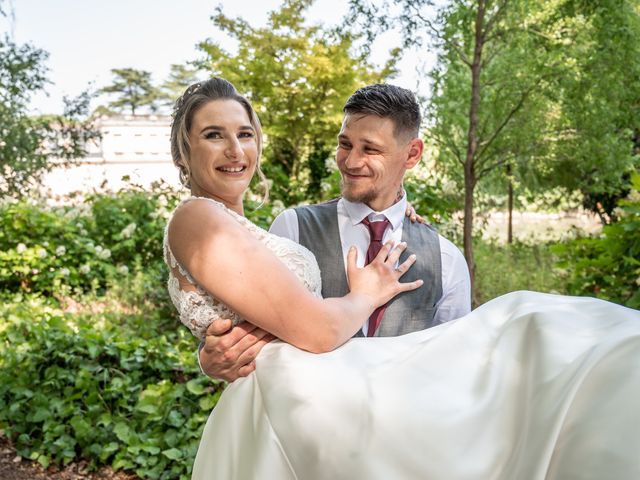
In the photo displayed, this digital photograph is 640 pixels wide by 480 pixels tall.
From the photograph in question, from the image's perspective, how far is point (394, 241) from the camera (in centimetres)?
234

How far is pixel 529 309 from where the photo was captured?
161 centimetres

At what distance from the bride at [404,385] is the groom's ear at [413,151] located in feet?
2.31

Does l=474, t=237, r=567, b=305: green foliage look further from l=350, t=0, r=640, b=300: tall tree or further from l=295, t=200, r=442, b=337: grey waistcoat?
l=295, t=200, r=442, b=337: grey waistcoat


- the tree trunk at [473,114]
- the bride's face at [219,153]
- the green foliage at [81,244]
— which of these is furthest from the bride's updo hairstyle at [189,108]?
the green foliage at [81,244]

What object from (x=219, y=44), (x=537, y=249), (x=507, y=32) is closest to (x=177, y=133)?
(x=507, y=32)

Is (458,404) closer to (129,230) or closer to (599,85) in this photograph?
(599,85)

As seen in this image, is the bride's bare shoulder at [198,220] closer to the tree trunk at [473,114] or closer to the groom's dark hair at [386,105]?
the groom's dark hair at [386,105]

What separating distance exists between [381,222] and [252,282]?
0.85 meters

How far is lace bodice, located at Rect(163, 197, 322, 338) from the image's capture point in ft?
5.70

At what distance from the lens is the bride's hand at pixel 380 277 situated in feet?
6.60

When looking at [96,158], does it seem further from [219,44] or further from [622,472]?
[622,472]

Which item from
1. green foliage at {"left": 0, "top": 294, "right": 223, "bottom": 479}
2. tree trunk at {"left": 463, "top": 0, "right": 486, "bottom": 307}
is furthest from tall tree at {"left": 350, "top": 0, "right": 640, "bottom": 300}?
green foliage at {"left": 0, "top": 294, "right": 223, "bottom": 479}

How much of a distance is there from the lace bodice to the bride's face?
0.14 metres

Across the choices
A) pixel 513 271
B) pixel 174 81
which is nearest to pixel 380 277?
pixel 513 271
